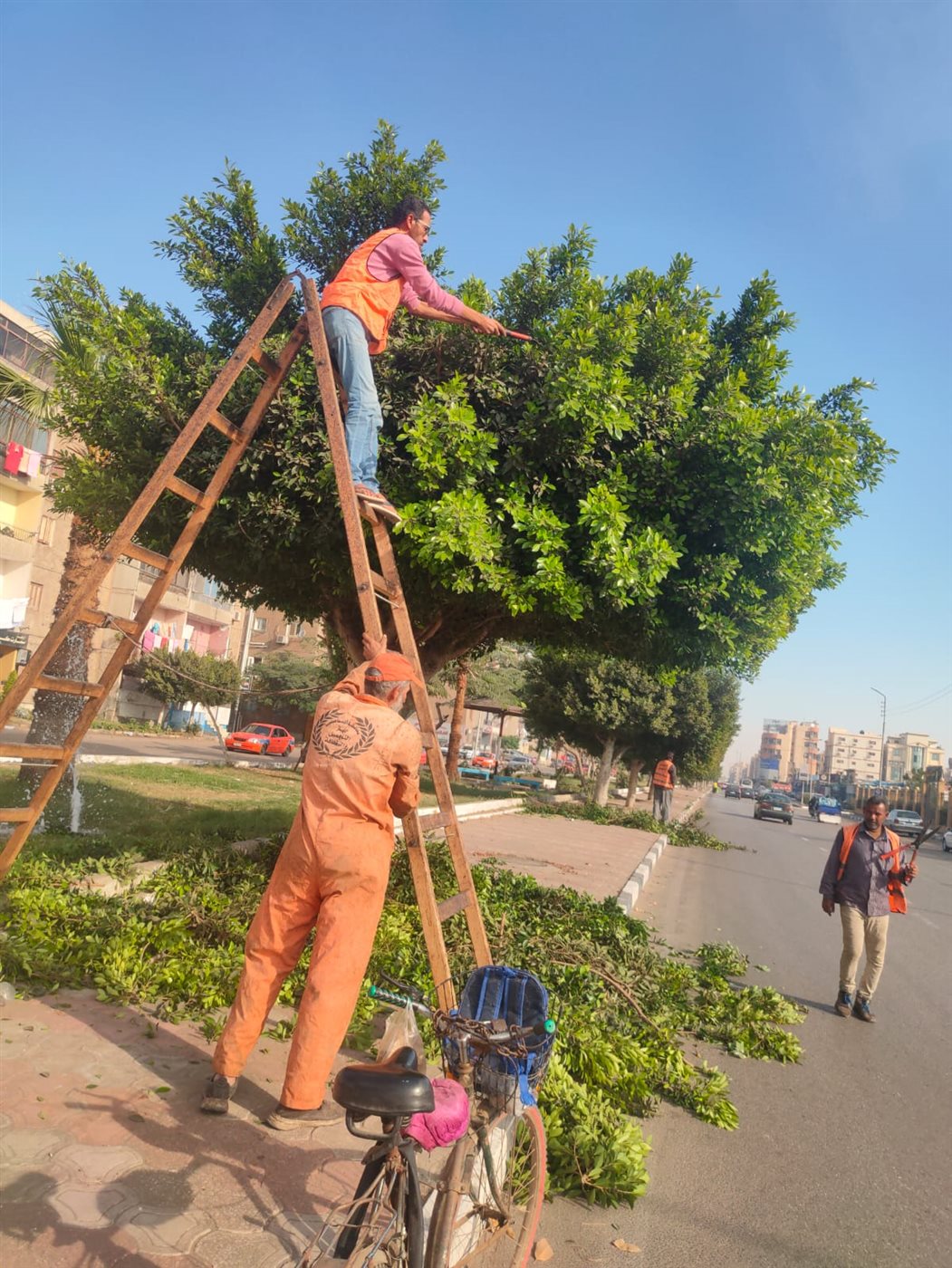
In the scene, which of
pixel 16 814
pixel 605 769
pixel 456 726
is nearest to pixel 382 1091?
pixel 16 814

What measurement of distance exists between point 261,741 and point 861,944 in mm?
32892

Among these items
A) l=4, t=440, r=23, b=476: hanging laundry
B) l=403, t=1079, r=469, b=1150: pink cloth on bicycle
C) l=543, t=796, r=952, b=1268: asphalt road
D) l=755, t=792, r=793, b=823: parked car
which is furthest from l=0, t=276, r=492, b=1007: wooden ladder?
l=755, t=792, r=793, b=823: parked car

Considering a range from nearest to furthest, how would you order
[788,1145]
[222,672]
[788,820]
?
[788,1145], [788,820], [222,672]

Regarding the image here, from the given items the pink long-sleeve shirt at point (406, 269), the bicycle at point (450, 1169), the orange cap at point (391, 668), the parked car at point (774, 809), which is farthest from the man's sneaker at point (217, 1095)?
the parked car at point (774, 809)

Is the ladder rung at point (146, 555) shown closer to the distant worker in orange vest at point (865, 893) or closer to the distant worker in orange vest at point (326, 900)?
the distant worker in orange vest at point (326, 900)

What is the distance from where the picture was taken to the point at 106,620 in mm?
4352

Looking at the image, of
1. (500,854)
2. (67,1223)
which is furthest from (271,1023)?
(500,854)

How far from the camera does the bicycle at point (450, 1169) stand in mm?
2166

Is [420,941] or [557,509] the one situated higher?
[557,509]

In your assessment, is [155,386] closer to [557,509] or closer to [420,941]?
[557,509]

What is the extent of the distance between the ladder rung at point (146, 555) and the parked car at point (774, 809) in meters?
43.0

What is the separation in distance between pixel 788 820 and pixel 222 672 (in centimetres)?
3138

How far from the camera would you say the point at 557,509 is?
20.4 feet

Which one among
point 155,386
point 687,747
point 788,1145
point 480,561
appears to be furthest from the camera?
point 687,747
